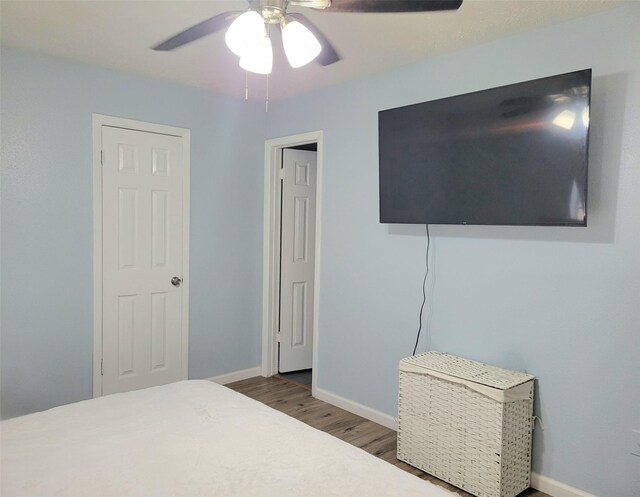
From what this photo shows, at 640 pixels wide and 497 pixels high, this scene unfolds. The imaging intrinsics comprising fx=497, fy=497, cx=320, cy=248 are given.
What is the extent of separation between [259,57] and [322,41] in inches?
10.7

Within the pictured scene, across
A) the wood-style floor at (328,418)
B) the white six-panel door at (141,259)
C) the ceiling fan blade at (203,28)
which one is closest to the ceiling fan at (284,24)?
the ceiling fan blade at (203,28)

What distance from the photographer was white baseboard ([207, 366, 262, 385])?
4.12 meters

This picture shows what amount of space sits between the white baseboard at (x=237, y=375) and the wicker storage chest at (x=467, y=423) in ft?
5.83

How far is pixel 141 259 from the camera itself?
363 centimetres

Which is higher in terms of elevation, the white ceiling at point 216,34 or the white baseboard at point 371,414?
the white ceiling at point 216,34

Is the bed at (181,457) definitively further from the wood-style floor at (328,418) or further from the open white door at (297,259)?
the open white door at (297,259)

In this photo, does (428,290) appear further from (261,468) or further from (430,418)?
(261,468)

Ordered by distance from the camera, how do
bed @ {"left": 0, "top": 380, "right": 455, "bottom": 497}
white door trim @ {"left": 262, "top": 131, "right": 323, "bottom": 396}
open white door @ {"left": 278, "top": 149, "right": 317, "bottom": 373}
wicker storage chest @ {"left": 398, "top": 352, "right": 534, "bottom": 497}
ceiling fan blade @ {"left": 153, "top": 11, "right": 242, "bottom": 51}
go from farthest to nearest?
open white door @ {"left": 278, "top": 149, "right": 317, "bottom": 373}, white door trim @ {"left": 262, "top": 131, "right": 323, "bottom": 396}, wicker storage chest @ {"left": 398, "top": 352, "right": 534, "bottom": 497}, ceiling fan blade @ {"left": 153, "top": 11, "right": 242, "bottom": 51}, bed @ {"left": 0, "top": 380, "right": 455, "bottom": 497}

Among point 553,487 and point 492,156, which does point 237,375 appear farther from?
point 492,156

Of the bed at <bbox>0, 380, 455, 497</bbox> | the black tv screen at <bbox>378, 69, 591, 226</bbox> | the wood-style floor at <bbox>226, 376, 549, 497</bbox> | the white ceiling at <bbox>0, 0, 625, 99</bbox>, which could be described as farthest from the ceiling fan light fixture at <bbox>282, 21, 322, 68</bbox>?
the wood-style floor at <bbox>226, 376, 549, 497</bbox>

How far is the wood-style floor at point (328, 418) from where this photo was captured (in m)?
2.96

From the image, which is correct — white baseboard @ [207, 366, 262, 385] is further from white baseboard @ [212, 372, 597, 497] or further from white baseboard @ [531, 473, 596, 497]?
white baseboard @ [531, 473, 596, 497]

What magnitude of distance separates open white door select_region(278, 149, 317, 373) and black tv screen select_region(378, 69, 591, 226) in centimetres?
139

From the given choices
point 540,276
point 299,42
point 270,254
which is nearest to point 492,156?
point 540,276
